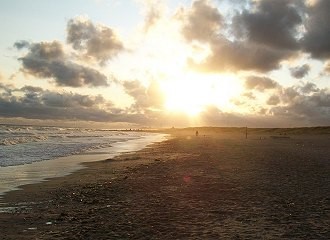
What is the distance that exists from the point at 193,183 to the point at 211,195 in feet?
11.5

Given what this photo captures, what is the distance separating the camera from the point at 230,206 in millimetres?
14586

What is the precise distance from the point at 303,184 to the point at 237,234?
1024 centimetres

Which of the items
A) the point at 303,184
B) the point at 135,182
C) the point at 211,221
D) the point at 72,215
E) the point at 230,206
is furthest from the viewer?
the point at 135,182

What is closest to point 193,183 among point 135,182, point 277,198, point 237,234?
point 135,182

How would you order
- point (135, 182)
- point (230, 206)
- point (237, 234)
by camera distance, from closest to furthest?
point (237, 234)
point (230, 206)
point (135, 182)

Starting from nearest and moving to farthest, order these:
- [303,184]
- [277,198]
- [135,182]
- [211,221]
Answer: [211,221]
[277,198]
[303,184]
[135,182]

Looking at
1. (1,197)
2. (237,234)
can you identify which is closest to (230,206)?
(237,234)

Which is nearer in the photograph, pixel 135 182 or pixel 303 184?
pixel 303 184

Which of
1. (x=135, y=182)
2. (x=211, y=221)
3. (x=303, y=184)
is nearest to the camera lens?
(x=211, y=221)

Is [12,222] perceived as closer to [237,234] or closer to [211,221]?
[211,221]

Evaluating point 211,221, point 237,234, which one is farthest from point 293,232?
point 211,221

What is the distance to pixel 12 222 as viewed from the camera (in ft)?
41.0

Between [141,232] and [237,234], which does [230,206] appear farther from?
[141,232]

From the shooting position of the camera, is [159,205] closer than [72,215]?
No
